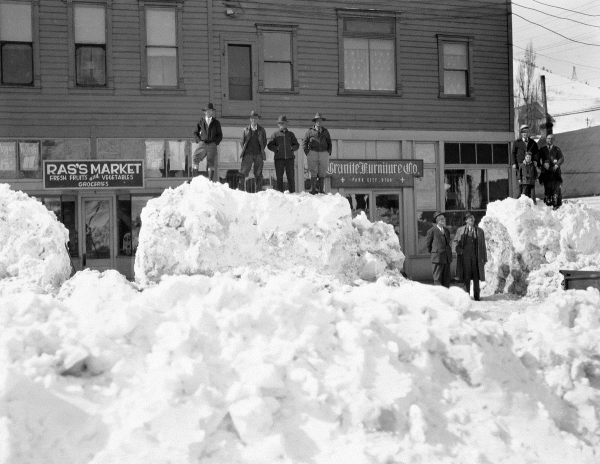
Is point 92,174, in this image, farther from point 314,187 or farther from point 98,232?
point 314,187

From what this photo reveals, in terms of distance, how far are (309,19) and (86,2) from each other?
5.98 m

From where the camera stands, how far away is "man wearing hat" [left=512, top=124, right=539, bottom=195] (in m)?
18.5

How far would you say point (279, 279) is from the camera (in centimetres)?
667

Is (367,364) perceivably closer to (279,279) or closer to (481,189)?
(279,279)

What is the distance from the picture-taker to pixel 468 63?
78.8ft

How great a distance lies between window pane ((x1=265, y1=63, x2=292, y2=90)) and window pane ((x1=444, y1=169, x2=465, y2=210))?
17.5 ft

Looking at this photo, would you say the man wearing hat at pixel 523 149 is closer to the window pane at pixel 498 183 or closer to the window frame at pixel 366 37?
the window pane at pixel 498 183

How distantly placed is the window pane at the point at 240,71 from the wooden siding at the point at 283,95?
0.38 meters

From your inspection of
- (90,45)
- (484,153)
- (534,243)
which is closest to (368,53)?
(484,153)

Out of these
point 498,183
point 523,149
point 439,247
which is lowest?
point 439,247

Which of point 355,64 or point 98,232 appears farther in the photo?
point 355,64

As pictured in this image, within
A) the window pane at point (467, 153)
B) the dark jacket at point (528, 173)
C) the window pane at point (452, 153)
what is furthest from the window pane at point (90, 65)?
the dark jacket at point (528, 173)

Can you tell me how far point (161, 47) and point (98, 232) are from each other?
5159 mm

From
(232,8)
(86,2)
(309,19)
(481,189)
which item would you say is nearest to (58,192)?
(86,2)
